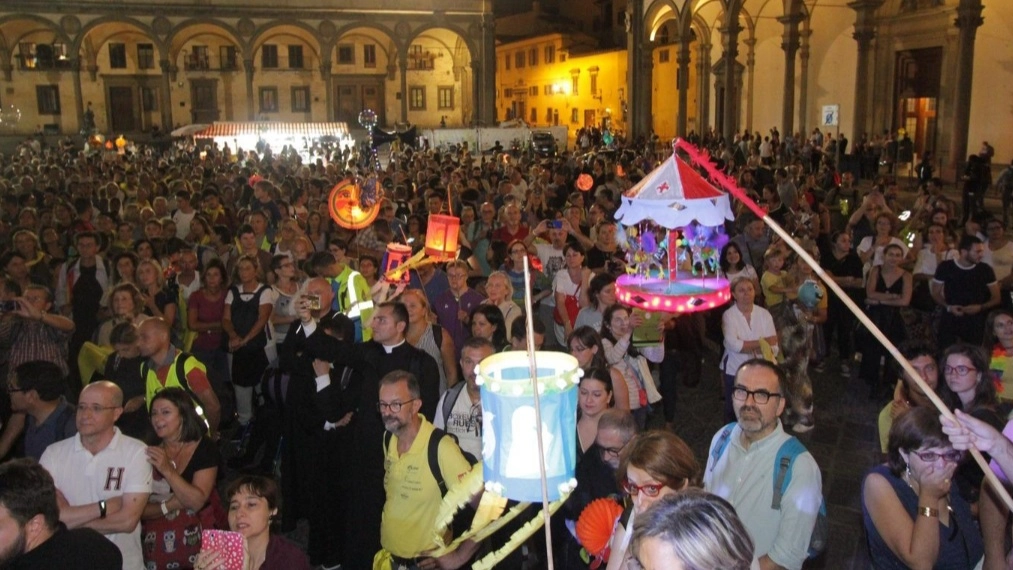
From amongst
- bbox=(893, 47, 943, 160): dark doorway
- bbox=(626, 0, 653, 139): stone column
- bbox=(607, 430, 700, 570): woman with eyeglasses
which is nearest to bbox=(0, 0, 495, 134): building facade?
bbox=(626, 0, 653, 139): stone column

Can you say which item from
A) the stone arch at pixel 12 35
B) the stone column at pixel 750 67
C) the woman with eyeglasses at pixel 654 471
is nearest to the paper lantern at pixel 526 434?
the woman with eyeglasses at pixel 654 471

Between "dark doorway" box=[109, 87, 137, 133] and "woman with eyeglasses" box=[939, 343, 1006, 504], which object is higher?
"dark doorway" box=[109, 87, 137, 133]

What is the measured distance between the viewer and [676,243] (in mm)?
5641

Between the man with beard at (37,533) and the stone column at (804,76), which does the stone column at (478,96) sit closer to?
the stone column at (804,76)

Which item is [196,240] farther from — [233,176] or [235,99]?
[235,99]

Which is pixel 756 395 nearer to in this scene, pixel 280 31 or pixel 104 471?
pixel 104 471

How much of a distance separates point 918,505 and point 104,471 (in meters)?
3.39

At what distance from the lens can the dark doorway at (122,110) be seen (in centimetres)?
4397

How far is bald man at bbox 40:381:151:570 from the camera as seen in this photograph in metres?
3.61

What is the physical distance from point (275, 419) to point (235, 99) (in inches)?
1708

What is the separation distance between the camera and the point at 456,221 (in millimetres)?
6652

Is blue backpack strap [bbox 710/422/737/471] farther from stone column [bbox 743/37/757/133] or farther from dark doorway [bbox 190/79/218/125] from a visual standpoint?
dark doorway [bbox 190/79/218/125]

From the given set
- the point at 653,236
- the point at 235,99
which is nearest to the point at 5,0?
the point at 235,99

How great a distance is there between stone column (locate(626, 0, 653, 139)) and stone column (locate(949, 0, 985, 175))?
11.8 metres
